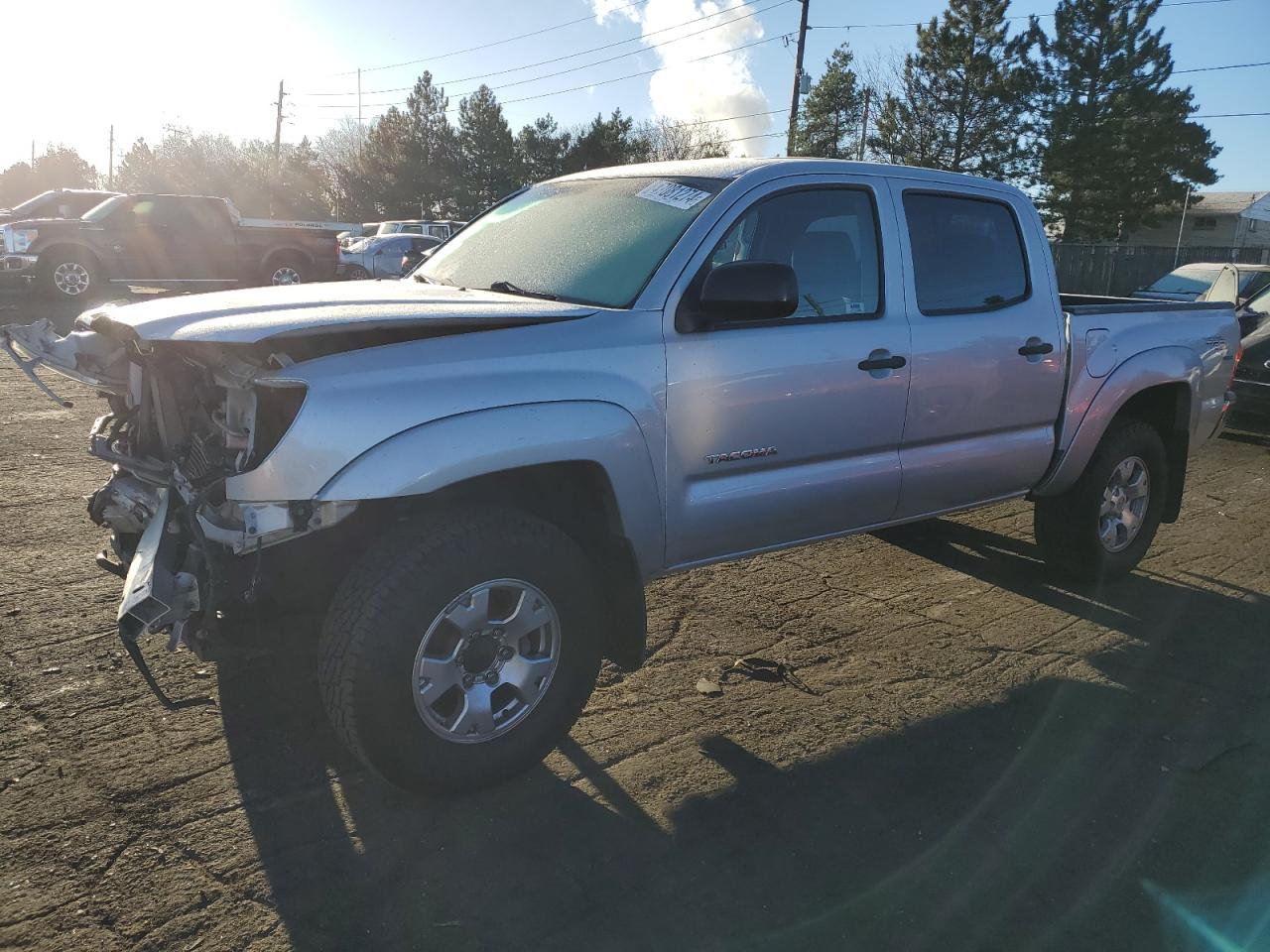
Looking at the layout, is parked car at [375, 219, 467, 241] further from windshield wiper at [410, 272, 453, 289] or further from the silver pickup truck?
the silver pickup truck

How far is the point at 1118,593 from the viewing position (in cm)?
519

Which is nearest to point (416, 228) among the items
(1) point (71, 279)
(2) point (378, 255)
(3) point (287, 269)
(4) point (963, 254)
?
(2) point (378, 255)

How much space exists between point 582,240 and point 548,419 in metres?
1.09

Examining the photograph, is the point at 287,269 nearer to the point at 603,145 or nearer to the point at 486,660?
the point at 486,660

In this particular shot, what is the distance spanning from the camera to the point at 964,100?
38.8 metres

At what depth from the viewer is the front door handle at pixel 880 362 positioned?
12.4 feet

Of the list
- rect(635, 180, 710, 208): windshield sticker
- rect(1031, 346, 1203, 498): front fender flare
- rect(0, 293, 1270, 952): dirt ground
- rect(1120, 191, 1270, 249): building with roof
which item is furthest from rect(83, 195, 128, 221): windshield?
rect(1120, 191, 1270, 249): building with roof

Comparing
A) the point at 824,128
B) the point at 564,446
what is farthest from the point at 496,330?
the point at 824,128

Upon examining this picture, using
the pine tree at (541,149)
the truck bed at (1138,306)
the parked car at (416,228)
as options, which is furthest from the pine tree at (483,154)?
the truck bed at (1138,306)

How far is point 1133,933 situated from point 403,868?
196cm

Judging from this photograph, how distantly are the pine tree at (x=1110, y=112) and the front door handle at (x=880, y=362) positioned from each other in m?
39.7

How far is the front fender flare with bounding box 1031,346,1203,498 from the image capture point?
15.6 feet

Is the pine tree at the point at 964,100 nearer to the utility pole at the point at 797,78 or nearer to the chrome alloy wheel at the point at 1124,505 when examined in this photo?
the utility pole at the point at 797,78

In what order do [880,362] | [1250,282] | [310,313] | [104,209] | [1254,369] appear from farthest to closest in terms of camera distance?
[104,209] < [1250,282] < [1254,369] < [880,362] < [310,313]
